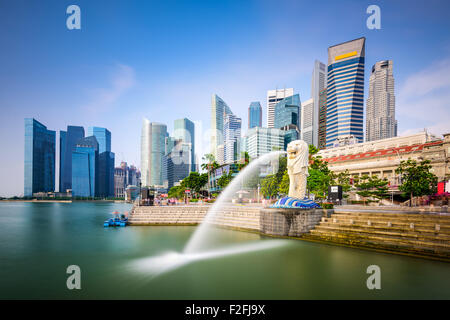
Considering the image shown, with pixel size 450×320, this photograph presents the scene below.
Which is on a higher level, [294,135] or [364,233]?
[294,135]

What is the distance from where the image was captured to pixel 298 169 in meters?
23.7

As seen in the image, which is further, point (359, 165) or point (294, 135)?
point (294, 135)

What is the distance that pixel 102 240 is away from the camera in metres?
25.6

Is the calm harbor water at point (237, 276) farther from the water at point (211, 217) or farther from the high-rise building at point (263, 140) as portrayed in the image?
the high-rise building at point (263, 140)

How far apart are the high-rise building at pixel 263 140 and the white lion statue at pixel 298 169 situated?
481 ft

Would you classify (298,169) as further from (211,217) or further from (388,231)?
(211,217)

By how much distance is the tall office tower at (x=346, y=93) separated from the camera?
155m

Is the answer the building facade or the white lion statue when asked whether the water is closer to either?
the white lion statue

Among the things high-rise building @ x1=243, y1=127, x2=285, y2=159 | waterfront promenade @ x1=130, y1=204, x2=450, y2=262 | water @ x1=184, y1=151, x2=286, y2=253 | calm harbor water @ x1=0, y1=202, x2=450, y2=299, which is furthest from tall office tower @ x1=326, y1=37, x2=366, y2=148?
calm harbor water @ x1=0, y1=202, x2=450, y2=299

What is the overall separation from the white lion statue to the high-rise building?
481 ft

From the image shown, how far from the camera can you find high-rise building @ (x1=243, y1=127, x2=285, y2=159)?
17300 centimetres
